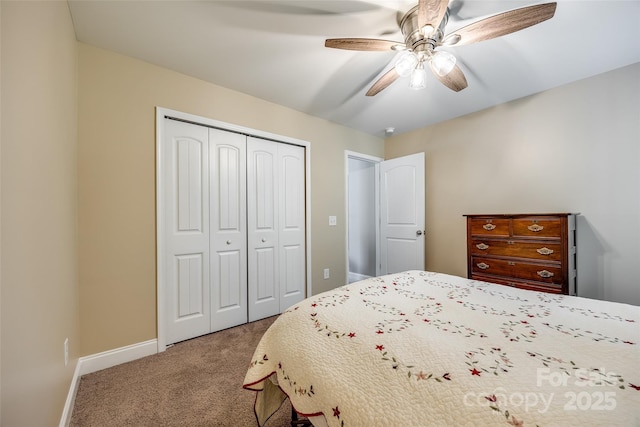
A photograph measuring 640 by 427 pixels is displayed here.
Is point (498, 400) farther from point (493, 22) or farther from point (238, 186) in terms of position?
point (238, 186)

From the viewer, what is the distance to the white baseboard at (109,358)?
1.67 metres

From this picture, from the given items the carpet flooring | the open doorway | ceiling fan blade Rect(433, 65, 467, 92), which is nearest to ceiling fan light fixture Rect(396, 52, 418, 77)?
ceiling fan blade Rect(433, 65, 467, 92)

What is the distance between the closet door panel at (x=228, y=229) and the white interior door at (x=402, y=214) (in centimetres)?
212

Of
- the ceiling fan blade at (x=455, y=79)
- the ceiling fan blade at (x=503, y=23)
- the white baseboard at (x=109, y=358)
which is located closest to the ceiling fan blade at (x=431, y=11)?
the ceiling fan blade at (x=503, y=23)

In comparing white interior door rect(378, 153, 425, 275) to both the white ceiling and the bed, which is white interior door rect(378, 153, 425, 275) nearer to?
the white ceiling

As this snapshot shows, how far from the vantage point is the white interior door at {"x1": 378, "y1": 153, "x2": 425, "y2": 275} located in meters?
3.34

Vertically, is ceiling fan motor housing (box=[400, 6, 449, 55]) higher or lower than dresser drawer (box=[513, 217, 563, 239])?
higher

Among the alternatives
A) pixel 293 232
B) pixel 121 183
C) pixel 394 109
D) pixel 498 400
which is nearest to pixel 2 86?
pixel 121 183

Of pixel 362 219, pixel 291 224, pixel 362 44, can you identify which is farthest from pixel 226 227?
pixel 362 219

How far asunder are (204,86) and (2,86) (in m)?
1.84

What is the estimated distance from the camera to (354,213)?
474 centimetres

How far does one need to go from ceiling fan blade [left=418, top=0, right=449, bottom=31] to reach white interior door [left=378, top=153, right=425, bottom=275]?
7.02 ft

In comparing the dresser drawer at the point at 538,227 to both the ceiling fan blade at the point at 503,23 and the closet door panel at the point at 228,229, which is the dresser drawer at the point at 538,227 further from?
the closet door panel at the point at 228,229

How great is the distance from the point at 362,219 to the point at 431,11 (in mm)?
3481
